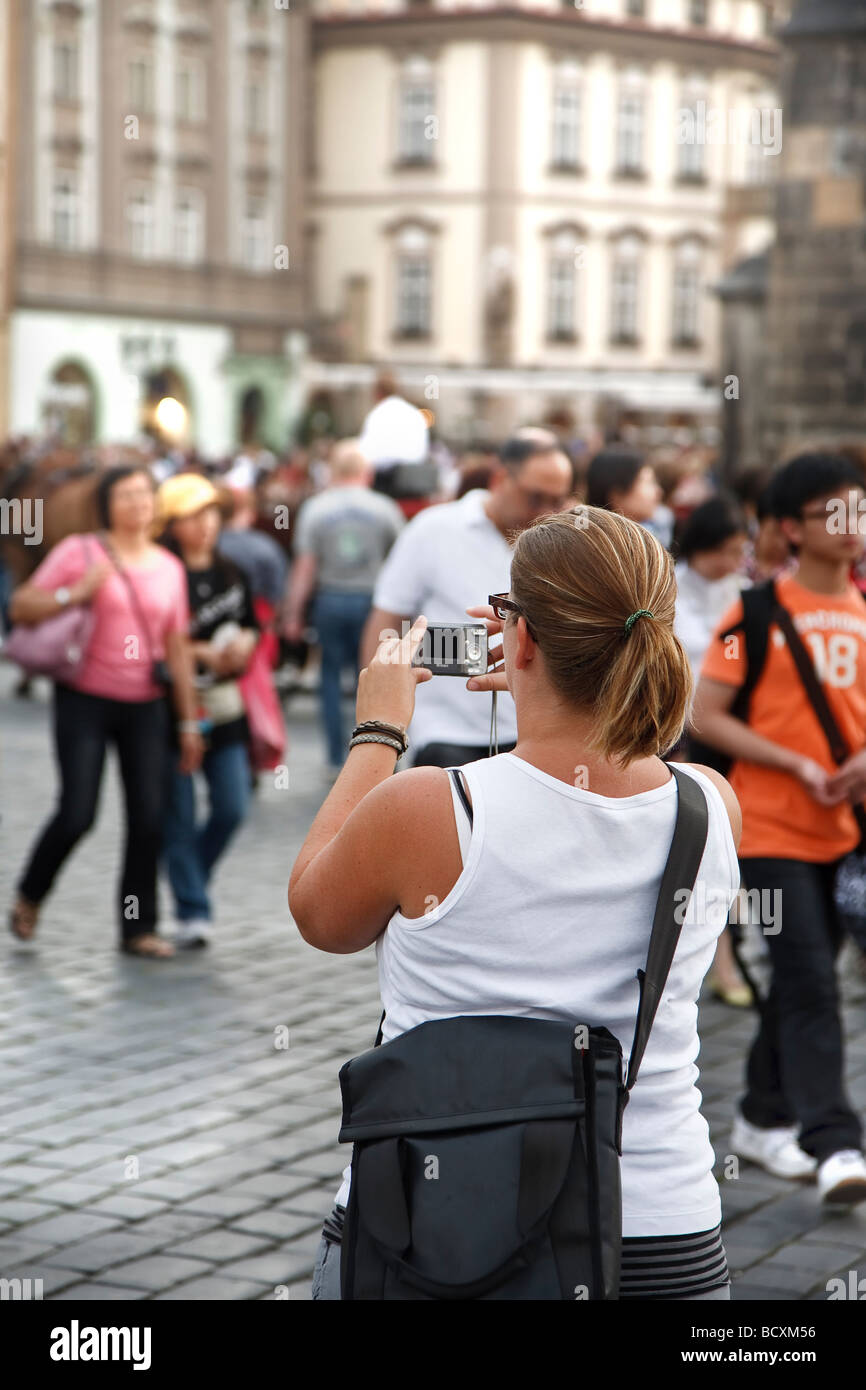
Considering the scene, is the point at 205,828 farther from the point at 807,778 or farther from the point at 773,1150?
the point at 807,778

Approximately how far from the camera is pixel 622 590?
2373 mm

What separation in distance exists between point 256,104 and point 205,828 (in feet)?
157

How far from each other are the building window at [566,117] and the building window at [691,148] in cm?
344

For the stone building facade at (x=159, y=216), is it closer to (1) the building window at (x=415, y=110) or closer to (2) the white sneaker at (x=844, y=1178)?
(1) the building window at (x=415, y=110)

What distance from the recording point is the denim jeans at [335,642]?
38.4 feet

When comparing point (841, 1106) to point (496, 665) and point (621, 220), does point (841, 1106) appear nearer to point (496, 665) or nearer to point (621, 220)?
point (496, 665)

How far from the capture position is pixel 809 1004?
483 cm

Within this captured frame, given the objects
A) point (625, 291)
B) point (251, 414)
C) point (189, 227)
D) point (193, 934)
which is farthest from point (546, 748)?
point (625, 291)

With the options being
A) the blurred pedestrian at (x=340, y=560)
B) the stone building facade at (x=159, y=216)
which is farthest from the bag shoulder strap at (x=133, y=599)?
the stone building facade at (x=159, y=216)

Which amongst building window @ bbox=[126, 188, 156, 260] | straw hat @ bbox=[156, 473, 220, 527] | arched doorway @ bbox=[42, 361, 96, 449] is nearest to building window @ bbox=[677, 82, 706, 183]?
building window @ bbox=[126, 188, 156, 260]

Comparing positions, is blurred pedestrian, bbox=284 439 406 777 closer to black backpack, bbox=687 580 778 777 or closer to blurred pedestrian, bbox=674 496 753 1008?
blurred pedestrian, bbox=674 496 753 1008

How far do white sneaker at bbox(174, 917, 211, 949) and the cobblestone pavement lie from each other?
8cm
